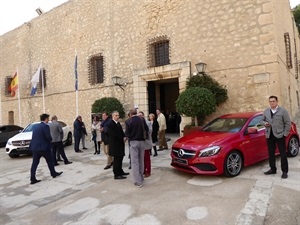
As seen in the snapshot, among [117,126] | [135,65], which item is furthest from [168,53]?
[117,126]

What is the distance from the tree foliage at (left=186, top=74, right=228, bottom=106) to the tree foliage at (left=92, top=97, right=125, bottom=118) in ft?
12.7

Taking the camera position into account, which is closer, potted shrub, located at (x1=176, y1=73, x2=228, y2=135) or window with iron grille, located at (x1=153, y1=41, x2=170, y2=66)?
potted shrub, located at (x1=176, y1=73, x2=228, y2=135)

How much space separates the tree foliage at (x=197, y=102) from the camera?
349 inches

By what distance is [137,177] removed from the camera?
5340 mm

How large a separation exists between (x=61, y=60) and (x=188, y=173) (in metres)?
12.6

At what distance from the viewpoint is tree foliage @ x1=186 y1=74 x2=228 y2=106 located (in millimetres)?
9711

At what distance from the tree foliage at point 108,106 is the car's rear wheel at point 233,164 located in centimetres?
760

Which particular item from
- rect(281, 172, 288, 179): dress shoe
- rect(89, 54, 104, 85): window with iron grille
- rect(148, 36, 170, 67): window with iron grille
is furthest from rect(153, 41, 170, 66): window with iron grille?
rect(281, 172, 288, 179): dress shoe

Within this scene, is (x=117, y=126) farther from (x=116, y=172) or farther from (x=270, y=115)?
(x=270, y=115)

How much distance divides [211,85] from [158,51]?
11.8 ft

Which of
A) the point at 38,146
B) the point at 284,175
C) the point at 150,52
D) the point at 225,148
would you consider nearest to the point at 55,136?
the point at 38,146

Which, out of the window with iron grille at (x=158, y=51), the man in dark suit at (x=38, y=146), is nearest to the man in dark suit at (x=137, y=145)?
the man in dark suit at (x=38, y=146)

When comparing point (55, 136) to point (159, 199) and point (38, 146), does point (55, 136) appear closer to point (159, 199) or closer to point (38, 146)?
point (38, 146)

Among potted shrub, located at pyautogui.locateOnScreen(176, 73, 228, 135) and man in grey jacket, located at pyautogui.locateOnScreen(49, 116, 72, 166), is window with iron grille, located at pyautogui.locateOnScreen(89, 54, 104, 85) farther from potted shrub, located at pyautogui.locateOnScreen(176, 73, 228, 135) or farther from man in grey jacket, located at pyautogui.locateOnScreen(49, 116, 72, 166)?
man in grey jacket, located at pyautogui.locateOnScreen(49, 116, 72, 166)
